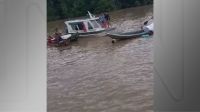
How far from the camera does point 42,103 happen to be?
2994 millimetres

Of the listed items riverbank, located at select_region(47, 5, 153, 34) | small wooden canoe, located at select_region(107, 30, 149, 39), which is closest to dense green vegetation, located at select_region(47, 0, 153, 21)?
riverbank, located at select_region(47, 5, 153, 34)

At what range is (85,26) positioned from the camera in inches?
124

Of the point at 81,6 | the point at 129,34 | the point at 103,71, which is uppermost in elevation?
the point at 81,6

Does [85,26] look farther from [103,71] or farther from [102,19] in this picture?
[103,71]

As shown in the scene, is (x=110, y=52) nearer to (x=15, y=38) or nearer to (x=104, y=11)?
(x=104, y=11)

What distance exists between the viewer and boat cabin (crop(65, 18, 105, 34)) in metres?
3.12

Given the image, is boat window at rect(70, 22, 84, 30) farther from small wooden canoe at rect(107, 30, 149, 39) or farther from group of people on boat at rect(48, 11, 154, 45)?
small wooden canoe at rect(107, 30, 149, 39)

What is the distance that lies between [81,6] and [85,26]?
0.58ft

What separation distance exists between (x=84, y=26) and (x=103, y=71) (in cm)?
43

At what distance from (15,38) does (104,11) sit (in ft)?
2.64

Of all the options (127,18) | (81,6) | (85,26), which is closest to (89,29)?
(85,26)

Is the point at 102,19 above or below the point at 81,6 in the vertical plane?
below

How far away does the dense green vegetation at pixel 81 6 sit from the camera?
10.2 feet

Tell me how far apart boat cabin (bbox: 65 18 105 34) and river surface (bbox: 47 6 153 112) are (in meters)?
0.07
